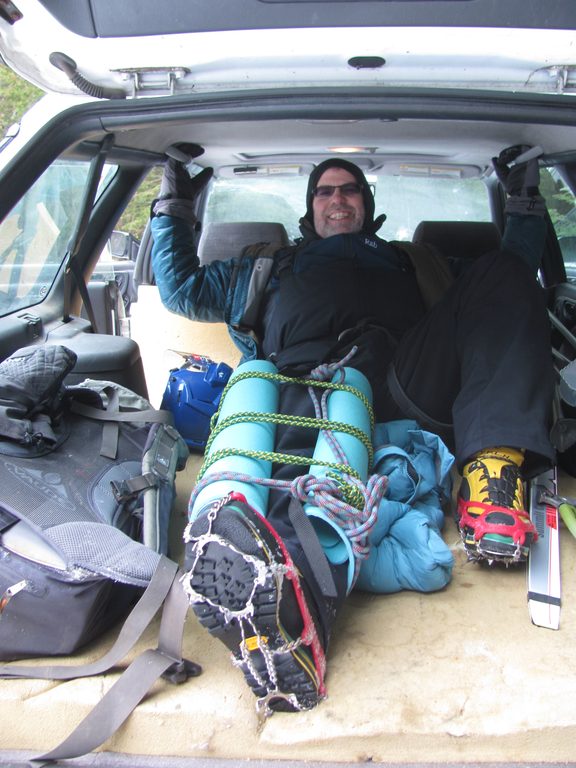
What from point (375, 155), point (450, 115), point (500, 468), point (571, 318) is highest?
point (375, 155)

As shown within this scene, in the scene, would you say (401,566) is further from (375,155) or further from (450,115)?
(375,155)

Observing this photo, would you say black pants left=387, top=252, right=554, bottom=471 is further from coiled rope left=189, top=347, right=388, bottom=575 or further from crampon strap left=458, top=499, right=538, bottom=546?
coiled rope left=189, top=347, right=388, bottom=575

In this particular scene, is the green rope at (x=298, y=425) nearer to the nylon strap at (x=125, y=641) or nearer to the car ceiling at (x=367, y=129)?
the nylon strap at (x=125, y=641)

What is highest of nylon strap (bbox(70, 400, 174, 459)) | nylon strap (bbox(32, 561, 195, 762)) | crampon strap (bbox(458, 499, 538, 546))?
nylon strap (bbox(70, 400, 174, 459))

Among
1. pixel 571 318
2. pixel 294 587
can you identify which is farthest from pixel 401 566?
pixel 571 318

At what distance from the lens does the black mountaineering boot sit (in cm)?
103

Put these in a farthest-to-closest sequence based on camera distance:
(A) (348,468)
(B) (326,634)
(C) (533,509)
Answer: (C) (533,509), (A) (348,468), (B) (326,634)

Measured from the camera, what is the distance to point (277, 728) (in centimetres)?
104

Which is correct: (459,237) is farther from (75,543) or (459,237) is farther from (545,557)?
(75,543)

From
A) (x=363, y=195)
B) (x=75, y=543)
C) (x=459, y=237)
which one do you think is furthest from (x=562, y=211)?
(x=75, y=543)

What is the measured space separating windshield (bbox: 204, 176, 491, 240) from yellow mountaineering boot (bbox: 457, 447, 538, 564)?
2084 mm

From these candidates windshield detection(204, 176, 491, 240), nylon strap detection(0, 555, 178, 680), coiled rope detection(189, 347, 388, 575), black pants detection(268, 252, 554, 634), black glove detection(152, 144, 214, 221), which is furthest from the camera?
windshield detection(204, 176, 491, 240)

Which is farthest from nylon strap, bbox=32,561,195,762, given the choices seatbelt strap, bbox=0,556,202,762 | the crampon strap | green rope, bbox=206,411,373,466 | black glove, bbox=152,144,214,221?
black glove, bbox=152,144,214,221

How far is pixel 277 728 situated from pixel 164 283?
184 cm
